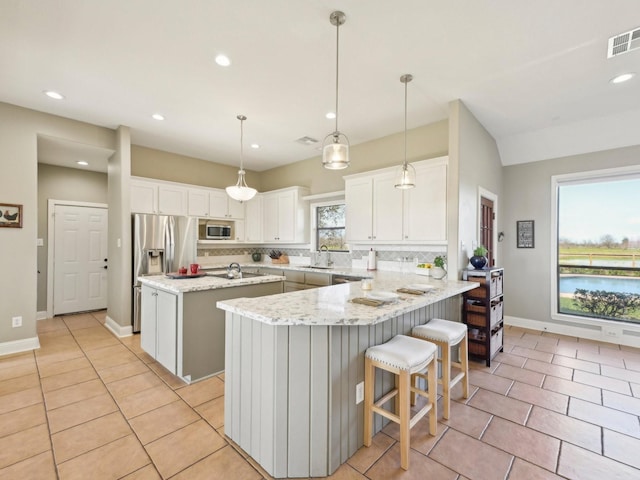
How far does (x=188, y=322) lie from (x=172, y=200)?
2.95 m

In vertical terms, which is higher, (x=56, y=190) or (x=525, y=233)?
(x=56, y=190)

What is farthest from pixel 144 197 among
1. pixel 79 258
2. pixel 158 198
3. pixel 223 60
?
pixel 223 60

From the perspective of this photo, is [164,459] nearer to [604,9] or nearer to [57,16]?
[57,16]

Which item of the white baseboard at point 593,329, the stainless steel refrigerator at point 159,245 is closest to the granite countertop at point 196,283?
the stainless steel refrigerator at point 159,245

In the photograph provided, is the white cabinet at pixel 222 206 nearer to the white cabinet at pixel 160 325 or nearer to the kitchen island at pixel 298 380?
the white cabinet at pixel 160 325

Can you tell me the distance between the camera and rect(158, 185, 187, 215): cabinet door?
4.81m

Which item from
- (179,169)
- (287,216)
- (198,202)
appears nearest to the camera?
(198,202)

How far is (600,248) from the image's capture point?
4219mm

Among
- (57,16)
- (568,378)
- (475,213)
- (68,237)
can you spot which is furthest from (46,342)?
(568,378)

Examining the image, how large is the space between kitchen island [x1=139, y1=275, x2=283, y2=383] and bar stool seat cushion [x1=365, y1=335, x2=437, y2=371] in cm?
170

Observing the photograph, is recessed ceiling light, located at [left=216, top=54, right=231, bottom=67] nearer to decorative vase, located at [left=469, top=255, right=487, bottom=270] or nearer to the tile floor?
the tile floor

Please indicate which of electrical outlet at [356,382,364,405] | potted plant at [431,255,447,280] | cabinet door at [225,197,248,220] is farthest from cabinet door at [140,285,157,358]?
potted plant at [431,255,447,280]

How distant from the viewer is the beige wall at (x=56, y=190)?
16.5 feet

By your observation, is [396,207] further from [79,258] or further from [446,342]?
[79,258]
